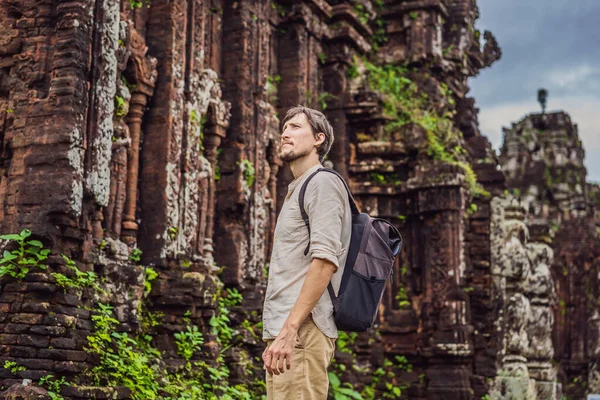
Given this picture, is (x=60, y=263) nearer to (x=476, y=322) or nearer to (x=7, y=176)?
(x=7, y=176)

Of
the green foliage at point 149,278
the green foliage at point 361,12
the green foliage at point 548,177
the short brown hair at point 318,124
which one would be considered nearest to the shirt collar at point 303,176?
the short brown hair at point 318,124

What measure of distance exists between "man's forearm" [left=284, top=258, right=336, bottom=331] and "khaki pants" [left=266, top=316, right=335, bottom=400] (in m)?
0.13

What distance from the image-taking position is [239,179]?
1125 cm

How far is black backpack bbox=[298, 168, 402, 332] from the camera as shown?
13.2 feet

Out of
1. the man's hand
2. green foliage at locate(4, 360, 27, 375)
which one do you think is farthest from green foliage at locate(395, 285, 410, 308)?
the man's hand

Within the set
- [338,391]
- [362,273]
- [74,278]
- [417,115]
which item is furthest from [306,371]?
[417,115]

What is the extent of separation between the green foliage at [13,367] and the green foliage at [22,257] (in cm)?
79

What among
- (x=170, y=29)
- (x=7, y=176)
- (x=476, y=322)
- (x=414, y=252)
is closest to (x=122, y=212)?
(x=7, y=176)

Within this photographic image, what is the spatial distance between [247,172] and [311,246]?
7.62 m

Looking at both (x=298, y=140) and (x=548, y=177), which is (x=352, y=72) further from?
(x=548, y=177)

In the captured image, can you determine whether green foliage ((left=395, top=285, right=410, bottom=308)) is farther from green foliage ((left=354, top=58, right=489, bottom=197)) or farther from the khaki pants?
the khaki pants

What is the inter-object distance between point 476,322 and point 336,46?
216 inches

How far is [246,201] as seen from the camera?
37.4ft

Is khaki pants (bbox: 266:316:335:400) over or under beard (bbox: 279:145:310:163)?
under
